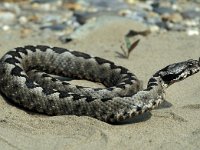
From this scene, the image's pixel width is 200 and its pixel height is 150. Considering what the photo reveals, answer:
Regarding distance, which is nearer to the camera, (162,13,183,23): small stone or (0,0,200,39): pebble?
(0,0,200,39): pebble

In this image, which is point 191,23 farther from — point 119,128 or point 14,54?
point 119,128

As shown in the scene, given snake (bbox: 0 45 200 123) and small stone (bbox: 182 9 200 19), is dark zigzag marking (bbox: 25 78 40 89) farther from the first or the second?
small stone (bbox: 182 9 200 19)

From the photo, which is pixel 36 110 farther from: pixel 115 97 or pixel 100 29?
pixel 100 29

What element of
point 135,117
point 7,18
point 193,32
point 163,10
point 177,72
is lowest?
point 7,18

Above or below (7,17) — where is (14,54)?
above

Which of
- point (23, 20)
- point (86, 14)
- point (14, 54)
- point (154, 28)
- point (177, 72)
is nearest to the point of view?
point (177, 72)

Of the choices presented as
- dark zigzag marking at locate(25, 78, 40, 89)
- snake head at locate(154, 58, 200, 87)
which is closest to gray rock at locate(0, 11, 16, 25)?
dark zigzag marking at locate(25, 78, 40, 89)

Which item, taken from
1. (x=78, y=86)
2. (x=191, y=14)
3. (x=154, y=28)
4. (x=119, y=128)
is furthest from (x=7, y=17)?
(x=119, y=128)

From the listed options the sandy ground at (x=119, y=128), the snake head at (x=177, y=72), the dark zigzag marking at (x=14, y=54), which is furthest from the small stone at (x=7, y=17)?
the snake head at (x=177, y=72)
